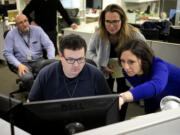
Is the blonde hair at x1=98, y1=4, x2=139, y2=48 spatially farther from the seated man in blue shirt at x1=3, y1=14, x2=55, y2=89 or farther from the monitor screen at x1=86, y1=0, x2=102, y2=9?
the monitor screen at x1=86, y1=0, x2=102, y2=9

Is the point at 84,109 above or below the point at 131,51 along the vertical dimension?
below

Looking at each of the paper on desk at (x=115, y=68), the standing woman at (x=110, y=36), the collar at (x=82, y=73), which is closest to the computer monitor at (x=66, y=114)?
the collar at (x=82, y=73)

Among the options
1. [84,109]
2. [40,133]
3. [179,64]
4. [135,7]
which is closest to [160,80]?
[84,109]

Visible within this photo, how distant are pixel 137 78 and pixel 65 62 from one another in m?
0.49

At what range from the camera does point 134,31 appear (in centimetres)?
195

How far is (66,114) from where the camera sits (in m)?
0.90

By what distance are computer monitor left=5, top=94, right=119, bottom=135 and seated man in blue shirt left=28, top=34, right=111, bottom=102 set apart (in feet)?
1.57

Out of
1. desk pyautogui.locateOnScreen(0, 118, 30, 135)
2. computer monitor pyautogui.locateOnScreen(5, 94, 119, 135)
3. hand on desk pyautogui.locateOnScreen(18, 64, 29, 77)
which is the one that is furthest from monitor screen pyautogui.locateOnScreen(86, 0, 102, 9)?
desk pyautogui.locateOnScreen(0, 118, 30, 135)

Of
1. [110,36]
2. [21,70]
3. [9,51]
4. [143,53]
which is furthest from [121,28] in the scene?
[9,51]

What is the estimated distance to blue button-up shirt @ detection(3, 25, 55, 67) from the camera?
2707mm

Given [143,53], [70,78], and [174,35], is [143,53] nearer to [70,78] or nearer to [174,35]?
[70,78]

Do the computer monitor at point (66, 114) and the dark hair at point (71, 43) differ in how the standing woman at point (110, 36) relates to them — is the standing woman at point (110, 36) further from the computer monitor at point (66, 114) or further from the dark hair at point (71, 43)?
the computer monitor at point (66, 114)

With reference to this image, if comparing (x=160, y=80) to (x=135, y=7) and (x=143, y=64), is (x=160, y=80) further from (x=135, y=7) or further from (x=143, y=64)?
(x=135, y=7)

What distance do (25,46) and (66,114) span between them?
205 centimetres
